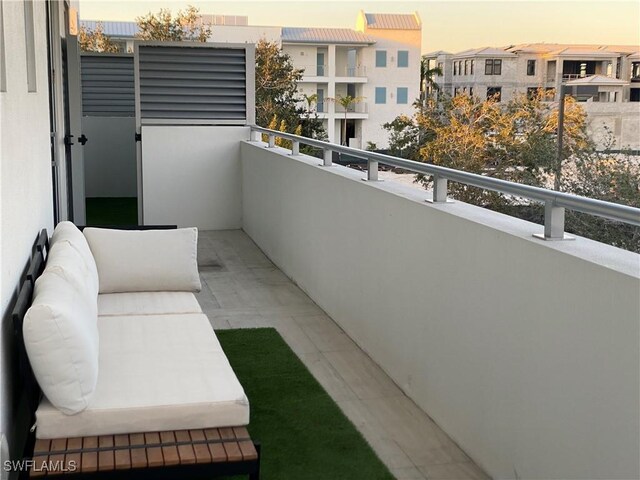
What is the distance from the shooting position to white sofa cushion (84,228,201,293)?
4629mm

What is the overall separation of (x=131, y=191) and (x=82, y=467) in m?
10.2

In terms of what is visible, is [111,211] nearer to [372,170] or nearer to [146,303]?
[372,170]

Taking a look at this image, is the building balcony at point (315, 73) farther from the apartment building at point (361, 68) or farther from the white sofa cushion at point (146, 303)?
the white sofa cushion at point (146, 303)

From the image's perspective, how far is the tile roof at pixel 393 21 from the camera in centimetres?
5212

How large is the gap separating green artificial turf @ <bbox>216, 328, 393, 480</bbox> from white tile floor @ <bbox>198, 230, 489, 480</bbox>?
0.28ft

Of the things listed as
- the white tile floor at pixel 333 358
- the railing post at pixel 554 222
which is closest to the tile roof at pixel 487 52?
the white tile floor at pixel 333 358

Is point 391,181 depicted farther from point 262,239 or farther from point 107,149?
point 107,149

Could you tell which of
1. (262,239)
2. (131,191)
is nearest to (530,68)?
(131,191)

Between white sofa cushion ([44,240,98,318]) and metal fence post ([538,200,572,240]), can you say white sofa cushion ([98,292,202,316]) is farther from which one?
metal fence post ([538,200,572,240])

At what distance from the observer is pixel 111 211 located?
11008mm

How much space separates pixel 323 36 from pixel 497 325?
4850cm

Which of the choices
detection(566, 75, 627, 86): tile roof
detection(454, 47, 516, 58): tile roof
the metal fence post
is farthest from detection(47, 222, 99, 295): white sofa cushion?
detection(454, 47, 516, 58): tile roof

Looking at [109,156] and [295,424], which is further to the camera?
[109,156]

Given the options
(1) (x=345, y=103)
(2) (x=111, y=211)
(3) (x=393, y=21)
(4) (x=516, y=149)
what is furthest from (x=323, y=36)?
(2) (x=111, y=211)
